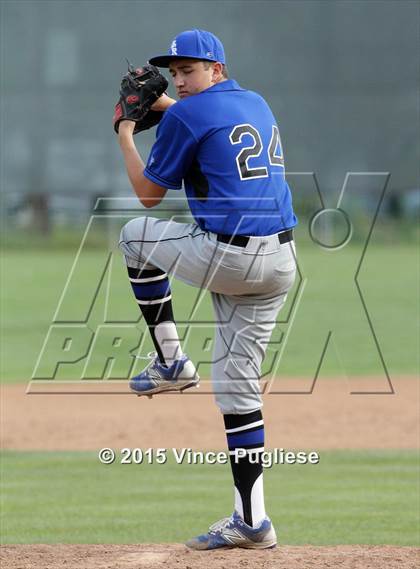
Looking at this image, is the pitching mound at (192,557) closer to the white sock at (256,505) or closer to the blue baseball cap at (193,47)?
the white sock at (256,505)

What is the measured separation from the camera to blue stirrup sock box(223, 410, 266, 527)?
379 cm

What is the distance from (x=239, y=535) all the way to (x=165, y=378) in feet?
2.14

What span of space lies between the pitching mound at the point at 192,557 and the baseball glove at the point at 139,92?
167cm

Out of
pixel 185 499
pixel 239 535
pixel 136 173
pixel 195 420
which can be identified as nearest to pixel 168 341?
pixel 136 173

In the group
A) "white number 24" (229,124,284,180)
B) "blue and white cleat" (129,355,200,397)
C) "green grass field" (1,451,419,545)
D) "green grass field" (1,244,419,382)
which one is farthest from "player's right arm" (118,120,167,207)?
"green grass field" (1,244,419,382)

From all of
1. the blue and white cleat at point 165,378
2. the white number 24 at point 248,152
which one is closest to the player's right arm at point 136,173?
the white number 24 at point 248,152

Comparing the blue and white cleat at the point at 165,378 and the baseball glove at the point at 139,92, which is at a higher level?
the baseball glove at the point at 139,92

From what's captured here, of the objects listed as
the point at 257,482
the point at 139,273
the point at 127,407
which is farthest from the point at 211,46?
the point at 127,407

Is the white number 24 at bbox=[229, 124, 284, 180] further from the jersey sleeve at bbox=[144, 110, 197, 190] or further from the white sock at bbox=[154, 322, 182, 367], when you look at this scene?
the white sock at bbox=[154, 322, 182, 367]

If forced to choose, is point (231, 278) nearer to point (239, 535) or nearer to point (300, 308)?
point (239, 535)

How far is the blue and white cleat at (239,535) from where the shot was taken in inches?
149

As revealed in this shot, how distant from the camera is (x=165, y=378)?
385 cm

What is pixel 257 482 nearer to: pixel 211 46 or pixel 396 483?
pixel 211 46

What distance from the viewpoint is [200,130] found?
3479mm
